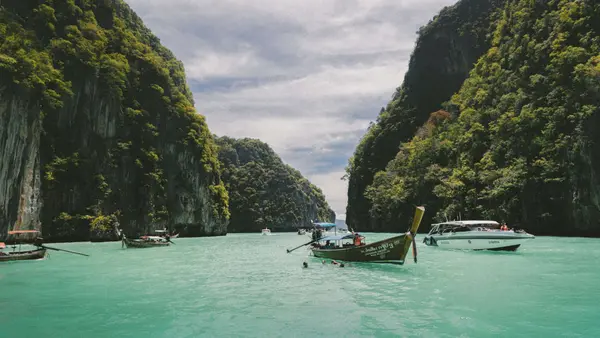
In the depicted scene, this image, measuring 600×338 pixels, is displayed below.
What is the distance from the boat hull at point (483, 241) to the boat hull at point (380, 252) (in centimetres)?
1117

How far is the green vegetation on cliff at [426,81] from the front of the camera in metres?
76.7

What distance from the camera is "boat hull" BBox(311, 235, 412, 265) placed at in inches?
759

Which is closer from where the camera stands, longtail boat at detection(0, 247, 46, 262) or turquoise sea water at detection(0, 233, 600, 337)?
turquoise sea water at detection(0, 233, 600, 337)

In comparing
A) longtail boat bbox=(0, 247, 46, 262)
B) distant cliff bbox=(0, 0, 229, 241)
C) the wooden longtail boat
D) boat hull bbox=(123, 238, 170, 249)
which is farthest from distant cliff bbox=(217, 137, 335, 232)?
the wooden longtail boat

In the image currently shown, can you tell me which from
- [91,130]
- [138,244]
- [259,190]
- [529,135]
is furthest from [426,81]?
[259,190]

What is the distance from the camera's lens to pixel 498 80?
56.7m

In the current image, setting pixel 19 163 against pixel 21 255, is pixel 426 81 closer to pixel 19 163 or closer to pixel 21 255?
pixel 19 163

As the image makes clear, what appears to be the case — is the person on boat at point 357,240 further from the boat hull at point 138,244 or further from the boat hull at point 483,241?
the boat hull at point 138,244

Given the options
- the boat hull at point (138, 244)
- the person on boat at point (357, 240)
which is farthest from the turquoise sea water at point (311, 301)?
the boat hull at point (138, 244)

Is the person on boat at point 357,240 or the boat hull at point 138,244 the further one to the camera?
the boat hull at point 138,244

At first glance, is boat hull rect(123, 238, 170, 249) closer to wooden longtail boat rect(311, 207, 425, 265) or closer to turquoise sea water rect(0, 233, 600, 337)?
turquoise sea water rect(0, 233, 600, 337)

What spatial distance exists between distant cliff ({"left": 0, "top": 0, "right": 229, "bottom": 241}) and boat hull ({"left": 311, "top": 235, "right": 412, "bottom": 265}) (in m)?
32.2

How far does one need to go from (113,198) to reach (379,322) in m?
51.0

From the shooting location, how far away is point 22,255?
81.3 ft
